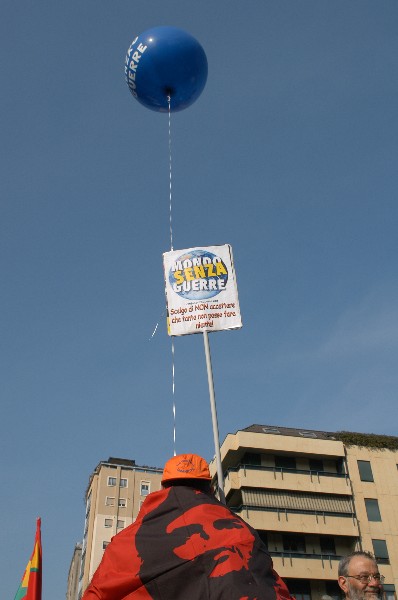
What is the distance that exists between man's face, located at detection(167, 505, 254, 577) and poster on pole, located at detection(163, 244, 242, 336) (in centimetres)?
679

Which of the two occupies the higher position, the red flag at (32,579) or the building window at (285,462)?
the building window at (285,462)

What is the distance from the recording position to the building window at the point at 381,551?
121 feet

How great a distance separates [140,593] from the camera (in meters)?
2.74

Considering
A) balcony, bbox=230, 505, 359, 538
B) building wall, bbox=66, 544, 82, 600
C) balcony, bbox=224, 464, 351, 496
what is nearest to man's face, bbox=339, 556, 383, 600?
balcony, bbox=230, 505, 359, 538

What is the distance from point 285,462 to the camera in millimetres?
40094

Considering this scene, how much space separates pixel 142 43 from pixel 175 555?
9.54 meters

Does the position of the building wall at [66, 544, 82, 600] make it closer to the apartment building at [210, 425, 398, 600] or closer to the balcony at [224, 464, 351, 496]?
the apartment building at [210, 425, 398, 600]

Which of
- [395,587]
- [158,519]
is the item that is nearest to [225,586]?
[158,519]

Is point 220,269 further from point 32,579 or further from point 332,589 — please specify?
point 332,589

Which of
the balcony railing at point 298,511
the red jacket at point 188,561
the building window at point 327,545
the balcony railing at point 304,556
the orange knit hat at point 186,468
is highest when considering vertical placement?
the balcony railing at point 298,511

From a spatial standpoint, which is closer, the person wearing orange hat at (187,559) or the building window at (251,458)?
the person wearing orange hat at (187,559)

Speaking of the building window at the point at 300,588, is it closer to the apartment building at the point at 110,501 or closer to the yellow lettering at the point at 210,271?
the yellow lettering at the point at 210,271

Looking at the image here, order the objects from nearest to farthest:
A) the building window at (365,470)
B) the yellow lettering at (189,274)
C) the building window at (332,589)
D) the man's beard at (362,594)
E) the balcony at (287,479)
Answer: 1. the man's beard at (362,594)
2. the yellow lettering at (189,274)
3. the building window at (332,589)
4. the balcony at (287,479)
5. the building window at (365,470)

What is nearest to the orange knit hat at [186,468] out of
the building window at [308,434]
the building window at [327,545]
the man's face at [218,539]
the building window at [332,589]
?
the man's face at [218,539]
